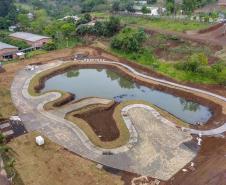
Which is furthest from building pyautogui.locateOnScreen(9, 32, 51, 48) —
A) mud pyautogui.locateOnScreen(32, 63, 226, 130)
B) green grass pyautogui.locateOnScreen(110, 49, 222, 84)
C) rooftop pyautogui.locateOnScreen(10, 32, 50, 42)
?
green grass pyautogui.locateOnScreen(110, 49, 222, 84)

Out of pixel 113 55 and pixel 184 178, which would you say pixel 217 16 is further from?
pixel 184 178

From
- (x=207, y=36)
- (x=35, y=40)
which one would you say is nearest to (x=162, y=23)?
(x=207, y=36)

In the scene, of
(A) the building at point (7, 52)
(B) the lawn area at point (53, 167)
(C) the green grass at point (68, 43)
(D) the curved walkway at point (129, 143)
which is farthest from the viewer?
(C) the green grass at point (68, 43)

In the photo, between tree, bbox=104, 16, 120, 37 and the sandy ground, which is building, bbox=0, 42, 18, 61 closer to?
tree, bbox=104, 16, 120, 37

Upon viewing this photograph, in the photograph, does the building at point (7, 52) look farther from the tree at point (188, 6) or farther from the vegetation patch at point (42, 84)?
the tree at point (188, 6)

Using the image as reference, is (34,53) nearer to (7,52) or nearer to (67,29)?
→ (7,52)

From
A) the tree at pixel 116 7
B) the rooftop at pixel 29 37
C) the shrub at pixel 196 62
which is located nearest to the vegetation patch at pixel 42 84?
the rooftop at pixel 29 37

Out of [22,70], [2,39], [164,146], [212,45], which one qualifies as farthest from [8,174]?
[2,39]
